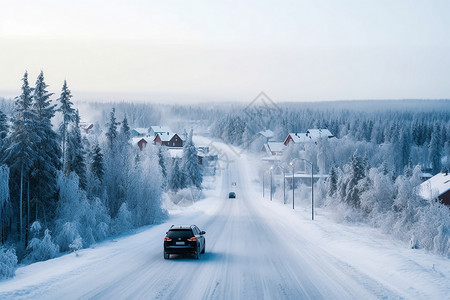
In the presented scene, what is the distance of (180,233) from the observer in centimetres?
1939

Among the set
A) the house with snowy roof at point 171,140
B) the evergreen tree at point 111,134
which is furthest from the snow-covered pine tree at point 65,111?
the house with snowy roof at point 171,140

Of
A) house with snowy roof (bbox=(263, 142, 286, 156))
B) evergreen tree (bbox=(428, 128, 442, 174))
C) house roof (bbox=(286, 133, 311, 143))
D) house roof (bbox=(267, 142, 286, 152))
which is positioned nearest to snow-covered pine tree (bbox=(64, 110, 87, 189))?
house roof (bbox=(286, 133, 311, 143))

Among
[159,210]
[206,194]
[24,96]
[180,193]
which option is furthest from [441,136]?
[24,96]

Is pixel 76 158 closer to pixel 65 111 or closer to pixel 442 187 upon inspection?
pixel 65 111

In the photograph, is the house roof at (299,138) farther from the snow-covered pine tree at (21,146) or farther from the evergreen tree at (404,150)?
the snow-covered pine tree at (21,146)

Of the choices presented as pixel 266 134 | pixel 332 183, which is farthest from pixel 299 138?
pixel 332 183

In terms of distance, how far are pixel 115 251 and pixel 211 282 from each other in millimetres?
9418

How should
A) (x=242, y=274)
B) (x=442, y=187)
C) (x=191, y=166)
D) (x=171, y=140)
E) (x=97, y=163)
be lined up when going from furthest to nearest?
(x=171, y=140)
(x=191, y=166)
(x=442, y=187)
(x=97, y=163)
(x=242, y=274)

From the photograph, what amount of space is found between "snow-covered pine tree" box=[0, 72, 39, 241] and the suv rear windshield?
1722 cm

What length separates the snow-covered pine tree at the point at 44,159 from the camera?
108 ft

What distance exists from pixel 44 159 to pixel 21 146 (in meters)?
1.97

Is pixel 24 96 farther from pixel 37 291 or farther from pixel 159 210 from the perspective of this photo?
pixel 37 291

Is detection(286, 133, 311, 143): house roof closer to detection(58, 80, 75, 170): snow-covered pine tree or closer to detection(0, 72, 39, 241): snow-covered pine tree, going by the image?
detection(58, 80, 75, 170): snow-covered pine tree

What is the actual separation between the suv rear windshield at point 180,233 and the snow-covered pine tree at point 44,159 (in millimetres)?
17212
